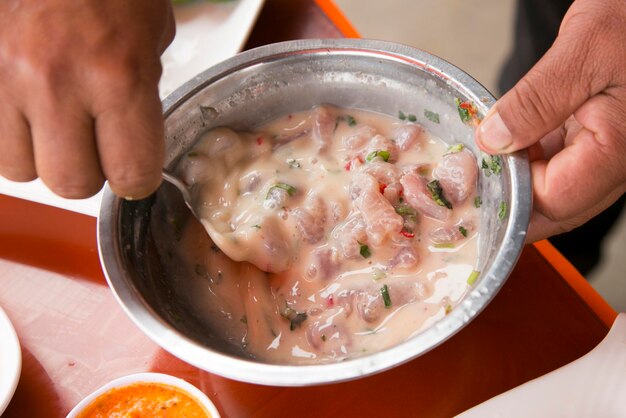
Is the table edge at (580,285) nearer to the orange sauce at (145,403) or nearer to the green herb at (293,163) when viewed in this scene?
the green herb at (293,163)

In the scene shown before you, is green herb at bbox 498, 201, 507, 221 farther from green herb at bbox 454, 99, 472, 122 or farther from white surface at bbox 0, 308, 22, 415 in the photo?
white surface at bbox 0, 308, 22, 415

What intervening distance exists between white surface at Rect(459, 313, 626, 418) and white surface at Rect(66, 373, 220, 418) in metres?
0.47

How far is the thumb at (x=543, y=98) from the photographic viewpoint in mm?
1230

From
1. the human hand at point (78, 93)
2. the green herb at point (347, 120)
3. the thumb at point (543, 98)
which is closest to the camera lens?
the human hand at point (78, 93)

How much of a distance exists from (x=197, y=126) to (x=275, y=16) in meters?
0.67

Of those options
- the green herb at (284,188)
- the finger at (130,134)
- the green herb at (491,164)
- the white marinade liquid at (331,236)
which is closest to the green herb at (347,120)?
the white marinade liquid at (331,236)

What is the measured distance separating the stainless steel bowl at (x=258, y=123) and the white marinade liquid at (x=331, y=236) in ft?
0.17

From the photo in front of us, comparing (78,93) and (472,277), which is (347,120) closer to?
(472,277)

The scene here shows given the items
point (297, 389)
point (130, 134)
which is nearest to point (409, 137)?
point (297, 389)

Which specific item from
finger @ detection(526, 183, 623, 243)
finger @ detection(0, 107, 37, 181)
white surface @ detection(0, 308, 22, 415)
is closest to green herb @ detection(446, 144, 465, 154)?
finger @ detection(526, 183, 623, 243)

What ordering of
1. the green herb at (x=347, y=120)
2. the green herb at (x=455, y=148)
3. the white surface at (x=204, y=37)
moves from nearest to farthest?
the green herb at (x=455, y=148) < the green herb at (x=347, y=120) < the white surface at (x=204, y=37)

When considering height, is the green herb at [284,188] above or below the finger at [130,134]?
below

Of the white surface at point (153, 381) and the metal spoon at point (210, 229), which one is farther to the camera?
the metal spoon at point (210, 229)

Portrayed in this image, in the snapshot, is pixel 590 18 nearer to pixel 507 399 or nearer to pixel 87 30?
pixel 507 399
